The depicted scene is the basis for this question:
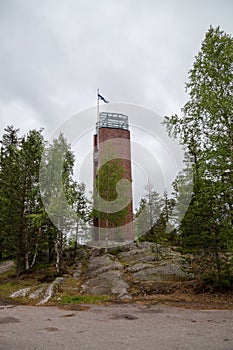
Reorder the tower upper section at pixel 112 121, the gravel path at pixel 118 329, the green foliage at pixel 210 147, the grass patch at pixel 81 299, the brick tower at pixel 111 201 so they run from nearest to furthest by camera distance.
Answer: the gravel path at pixel 118 329 → the green foliage at pixel 210 147 → the grass patch at pixel 81 299 → the brick tower at pixel 111 201 → the tower upper section at pixel 112 121

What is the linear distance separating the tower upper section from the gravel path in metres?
32.9

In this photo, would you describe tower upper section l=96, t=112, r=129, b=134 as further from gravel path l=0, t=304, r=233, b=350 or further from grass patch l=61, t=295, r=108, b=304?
gravel path l=0, t=304, r=233, b=350

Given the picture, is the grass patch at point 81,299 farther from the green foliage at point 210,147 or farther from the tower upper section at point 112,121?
the tower upper section at point 112,121

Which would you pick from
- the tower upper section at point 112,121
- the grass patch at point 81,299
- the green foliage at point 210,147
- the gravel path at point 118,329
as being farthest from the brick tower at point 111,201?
the gravel path at point 118,329

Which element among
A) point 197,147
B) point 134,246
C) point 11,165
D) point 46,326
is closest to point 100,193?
point 134,246

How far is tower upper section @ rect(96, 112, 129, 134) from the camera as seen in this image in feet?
136

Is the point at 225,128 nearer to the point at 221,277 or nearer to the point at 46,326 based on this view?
the point at 221,277

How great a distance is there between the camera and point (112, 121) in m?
41.8

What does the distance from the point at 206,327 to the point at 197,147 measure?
324 inches

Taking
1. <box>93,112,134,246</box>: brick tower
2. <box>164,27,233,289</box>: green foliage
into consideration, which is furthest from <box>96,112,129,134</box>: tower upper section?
<box>164,27,233,289</box>: green foliage

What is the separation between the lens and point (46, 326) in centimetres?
800

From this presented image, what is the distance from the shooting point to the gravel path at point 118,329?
19.5 ft

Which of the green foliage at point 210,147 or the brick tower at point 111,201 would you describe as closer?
the green foliage at point 210,147

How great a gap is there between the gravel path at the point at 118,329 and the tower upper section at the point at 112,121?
32.9m
